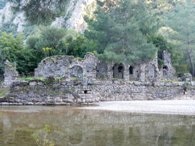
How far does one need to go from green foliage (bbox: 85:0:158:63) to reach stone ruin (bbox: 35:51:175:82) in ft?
4.85

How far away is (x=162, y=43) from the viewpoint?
148 feet

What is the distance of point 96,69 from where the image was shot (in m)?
39.6

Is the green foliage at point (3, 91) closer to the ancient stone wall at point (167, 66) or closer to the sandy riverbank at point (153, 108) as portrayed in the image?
the sandy riverbank at point (153, 108)

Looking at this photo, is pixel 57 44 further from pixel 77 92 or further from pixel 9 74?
pixel 77 92

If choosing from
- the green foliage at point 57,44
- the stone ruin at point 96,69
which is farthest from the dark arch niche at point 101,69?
the green foliage at point 57,44

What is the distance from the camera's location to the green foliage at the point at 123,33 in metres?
37.2

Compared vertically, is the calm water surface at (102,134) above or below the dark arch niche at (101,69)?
below

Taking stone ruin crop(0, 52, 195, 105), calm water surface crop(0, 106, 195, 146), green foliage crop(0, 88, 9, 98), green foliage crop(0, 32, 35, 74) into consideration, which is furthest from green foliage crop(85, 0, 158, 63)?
calm water surface crop(0, 106, 195, 146)

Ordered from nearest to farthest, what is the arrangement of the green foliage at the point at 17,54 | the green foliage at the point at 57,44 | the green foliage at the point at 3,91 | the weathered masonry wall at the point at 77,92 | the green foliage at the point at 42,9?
the green foliage at the point at 42,9, the weathered masonry wall at the point at 77,92, the green foliage at the point at 3,91, the green foliage at the point at 17,54, the green foliage at the point at 57,44

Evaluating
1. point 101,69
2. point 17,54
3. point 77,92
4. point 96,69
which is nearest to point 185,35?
point 101,69

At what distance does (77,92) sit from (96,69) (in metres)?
9.06

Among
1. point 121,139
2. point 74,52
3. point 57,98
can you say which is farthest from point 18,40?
point 121,139

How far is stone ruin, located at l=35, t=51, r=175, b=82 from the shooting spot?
3734 centimetres

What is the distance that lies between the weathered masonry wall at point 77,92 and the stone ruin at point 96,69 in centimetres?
206
